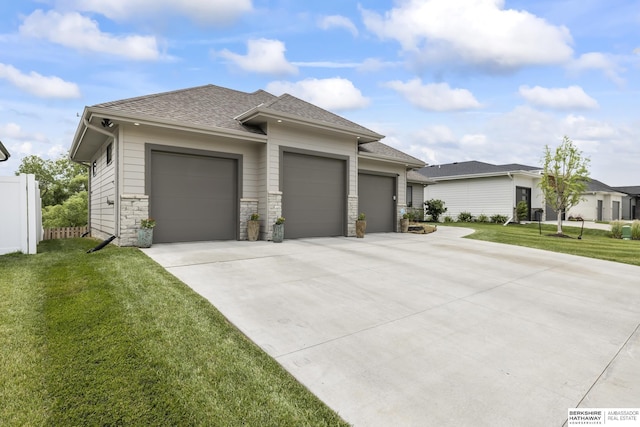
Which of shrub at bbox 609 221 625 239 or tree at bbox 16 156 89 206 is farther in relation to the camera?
tree at bbox 16 156 89 206

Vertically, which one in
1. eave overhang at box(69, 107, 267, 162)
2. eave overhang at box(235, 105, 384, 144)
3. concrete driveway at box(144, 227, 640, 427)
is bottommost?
concrete driveway at box(144, 227, 640, 427)

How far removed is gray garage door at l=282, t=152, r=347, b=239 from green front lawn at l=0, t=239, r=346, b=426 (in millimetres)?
6210

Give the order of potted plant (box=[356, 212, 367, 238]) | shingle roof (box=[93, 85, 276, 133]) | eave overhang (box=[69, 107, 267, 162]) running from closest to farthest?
eave overhang (box=[69, 107, 267, 162]) < shingle roof (box=[93, 85, 276, 133]) < potted plant (box=[356, 212, 367, 238])

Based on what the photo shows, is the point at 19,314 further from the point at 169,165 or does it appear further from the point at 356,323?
the point at 169,165

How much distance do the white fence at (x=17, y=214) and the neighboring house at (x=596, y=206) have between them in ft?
111

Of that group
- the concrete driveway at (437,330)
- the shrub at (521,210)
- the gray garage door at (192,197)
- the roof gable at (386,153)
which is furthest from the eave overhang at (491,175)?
the gray garage door at (192,197)

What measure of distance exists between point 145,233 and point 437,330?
23.3 feet

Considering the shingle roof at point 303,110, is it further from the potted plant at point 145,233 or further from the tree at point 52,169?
the tree at point 52,169

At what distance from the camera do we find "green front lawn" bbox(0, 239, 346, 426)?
77.9 inches

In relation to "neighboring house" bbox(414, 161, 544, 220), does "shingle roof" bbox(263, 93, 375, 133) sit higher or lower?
higher

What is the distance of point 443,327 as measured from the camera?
356cm

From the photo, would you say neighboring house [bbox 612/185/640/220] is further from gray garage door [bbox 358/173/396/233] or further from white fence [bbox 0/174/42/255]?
white fence [bbox 0/174/42/255]

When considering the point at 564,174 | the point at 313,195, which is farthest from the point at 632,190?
the point at 313,195

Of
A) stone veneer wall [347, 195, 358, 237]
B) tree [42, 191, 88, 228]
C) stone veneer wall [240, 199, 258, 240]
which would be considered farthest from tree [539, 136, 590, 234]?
tree [42, 191, 88, 228]
